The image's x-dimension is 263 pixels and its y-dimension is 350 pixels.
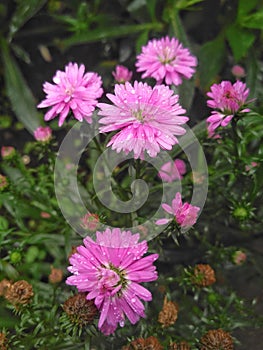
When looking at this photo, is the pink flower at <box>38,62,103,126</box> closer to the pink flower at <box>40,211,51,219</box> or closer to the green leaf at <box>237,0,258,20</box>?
the pink flower at <box>40,211,51,219</box>

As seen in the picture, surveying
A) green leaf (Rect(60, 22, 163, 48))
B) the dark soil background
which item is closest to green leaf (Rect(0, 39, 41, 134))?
the dark soil background

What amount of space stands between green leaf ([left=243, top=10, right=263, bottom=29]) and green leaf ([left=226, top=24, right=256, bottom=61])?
20mm

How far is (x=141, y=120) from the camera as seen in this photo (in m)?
0.79

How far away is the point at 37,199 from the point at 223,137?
393mm

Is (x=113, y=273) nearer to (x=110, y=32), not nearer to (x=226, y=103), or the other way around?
(x=226, y=103)

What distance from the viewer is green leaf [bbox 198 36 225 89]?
1.34 metres

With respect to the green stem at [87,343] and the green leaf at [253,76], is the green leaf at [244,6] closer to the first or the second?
the green leaf at [253,76]

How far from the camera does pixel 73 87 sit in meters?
0.90

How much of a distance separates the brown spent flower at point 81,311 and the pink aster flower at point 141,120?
224mm

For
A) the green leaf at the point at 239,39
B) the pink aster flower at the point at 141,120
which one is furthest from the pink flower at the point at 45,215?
the green leaf at the point at 239,39

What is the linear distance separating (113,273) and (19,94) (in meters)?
0.88

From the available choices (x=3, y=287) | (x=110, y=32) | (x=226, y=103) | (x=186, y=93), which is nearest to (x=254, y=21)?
(x=186, y=93)

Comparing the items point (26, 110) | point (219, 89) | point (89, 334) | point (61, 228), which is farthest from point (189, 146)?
point (26, 110)

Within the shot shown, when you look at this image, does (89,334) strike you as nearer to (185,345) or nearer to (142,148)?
(185,345)
